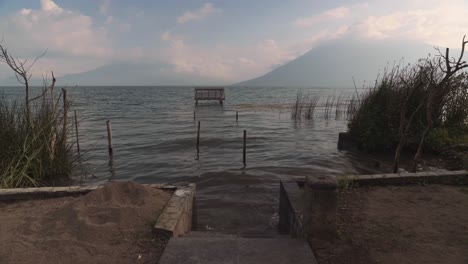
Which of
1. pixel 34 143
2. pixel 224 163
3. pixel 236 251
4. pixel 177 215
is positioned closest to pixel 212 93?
pixel 224 163

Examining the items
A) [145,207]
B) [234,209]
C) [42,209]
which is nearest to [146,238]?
[145,207]

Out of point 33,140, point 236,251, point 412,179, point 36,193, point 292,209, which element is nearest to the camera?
point 236,251

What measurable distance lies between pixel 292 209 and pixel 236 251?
1.55 metres

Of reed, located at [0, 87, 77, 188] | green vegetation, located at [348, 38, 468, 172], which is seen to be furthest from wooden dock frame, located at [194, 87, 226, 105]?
reed, located at [0, 87, 77, 188]

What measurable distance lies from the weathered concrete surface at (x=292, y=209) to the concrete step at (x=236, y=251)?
1.80 ft

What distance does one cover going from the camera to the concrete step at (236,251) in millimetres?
3447

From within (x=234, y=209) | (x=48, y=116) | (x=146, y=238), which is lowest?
(x=234, y=209)

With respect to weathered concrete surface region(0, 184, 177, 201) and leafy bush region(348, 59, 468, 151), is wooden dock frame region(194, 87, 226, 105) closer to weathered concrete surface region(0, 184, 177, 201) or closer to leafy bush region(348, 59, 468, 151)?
leafy bush region(348, 59, 468, 151)

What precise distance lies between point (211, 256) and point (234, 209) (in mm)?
3834

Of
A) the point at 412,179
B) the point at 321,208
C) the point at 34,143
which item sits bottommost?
the point at 412,179

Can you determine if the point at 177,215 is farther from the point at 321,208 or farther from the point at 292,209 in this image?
the point at 321,208

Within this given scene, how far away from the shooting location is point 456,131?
37.9ft

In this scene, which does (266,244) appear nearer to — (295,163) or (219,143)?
(295,163)

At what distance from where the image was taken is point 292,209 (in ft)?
16.1
